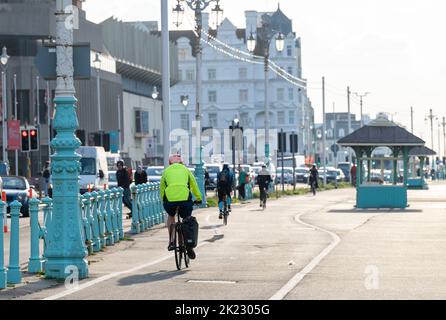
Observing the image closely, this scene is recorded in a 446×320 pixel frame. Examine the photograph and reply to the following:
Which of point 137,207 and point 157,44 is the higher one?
point 157,44

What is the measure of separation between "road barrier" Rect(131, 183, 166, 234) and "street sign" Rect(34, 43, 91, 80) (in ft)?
40.4

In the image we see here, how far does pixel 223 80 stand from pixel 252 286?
14587 cm

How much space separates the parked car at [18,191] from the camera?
45000 mm

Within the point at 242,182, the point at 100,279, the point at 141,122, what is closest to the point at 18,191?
the point at 242,182

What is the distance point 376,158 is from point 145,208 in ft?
59.2

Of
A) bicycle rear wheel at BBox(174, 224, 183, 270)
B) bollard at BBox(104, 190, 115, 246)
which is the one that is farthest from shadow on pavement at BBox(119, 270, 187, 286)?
bollard at BBox(104, 190, 115, 246)

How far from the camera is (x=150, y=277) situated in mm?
18750

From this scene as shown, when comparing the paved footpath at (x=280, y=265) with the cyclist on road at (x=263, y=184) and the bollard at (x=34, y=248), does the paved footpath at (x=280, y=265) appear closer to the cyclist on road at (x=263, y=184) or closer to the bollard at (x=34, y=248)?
the bollard at (x=34, y=248)

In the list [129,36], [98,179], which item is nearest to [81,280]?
[98,179]

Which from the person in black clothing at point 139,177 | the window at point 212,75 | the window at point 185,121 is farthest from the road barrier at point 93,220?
the window at point 212,75

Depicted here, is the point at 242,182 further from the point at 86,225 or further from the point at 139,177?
the point at 86,225

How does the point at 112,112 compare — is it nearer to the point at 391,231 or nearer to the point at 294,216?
the point at 294,216

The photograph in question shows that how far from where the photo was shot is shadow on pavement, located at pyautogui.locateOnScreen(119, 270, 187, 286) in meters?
17.9

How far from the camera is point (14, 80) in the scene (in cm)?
9350
